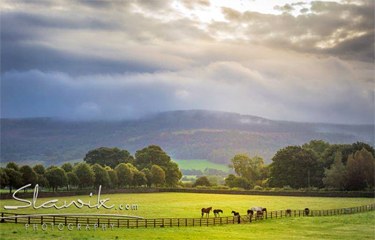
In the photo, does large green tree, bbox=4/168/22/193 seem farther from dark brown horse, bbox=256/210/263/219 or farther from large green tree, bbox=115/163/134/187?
dark brown horse, bbox=256/210/263/219

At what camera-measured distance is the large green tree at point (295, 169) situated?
5506cm

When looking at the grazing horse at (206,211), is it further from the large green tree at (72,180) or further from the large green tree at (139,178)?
the large green tree at (72,180)

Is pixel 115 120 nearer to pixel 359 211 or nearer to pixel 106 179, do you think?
pixel 106 179

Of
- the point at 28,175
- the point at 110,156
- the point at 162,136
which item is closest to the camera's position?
the point at 28,175

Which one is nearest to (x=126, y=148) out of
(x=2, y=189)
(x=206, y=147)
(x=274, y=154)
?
(x=206, y=147)

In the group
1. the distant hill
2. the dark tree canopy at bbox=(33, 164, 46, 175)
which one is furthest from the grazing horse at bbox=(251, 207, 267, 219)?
the dark tree canopy at bbox=(33, 164, 46, 175)

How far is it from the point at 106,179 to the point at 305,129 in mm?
31731

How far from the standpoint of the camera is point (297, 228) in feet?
115

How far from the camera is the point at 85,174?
4059 centimetres

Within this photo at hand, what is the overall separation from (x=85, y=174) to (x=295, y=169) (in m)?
25.2

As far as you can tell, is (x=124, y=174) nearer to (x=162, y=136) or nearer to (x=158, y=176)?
(x=158, y=176)

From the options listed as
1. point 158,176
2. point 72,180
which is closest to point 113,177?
point 72,180

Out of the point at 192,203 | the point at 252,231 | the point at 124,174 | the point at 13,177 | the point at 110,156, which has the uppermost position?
the point at 110,156

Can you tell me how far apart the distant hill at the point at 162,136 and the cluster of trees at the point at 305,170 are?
4.71 ft
